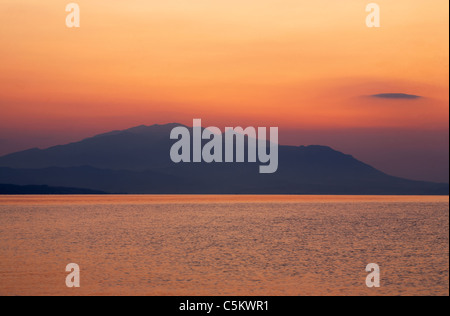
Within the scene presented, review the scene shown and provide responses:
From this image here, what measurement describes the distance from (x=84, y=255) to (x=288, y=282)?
754 inches

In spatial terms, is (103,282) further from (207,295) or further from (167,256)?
(167,256)

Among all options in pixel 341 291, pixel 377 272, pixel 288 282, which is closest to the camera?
pixel 341 291

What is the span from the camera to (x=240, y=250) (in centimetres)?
4916
